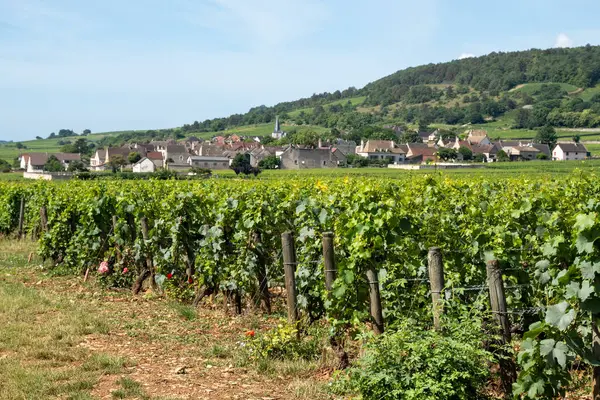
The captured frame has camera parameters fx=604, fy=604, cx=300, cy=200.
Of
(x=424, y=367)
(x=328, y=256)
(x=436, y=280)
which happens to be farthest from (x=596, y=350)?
(x=328, y=256)

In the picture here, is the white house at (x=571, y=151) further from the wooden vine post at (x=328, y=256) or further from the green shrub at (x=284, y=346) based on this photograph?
the wooden vine post at (x=328, y=256)

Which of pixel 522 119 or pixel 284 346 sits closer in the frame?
pixel 284 346

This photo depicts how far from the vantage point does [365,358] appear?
16.7 feet

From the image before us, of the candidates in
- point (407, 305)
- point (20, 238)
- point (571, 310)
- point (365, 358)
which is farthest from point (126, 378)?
point (20, 238)

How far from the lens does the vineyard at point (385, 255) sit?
15.0ft

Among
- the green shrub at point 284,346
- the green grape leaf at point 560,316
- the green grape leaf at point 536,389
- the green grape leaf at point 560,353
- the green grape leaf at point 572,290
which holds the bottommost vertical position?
the green shrub at point 284,346

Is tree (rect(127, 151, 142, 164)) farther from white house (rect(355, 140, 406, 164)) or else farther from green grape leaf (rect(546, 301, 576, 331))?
green grape leaf (rect(546, 301, 576, 331))

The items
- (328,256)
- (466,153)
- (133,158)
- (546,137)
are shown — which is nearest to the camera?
(328,256)

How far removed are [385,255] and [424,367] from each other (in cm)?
172

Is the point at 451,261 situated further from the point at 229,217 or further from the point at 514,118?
the point at 514,118

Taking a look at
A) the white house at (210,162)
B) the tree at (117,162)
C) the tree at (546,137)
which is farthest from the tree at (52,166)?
the tree at (546,137)

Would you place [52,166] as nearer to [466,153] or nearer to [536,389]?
[466,153]

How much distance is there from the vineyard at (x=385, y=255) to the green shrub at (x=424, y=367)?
0.16ft

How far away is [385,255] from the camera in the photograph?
6.36m
